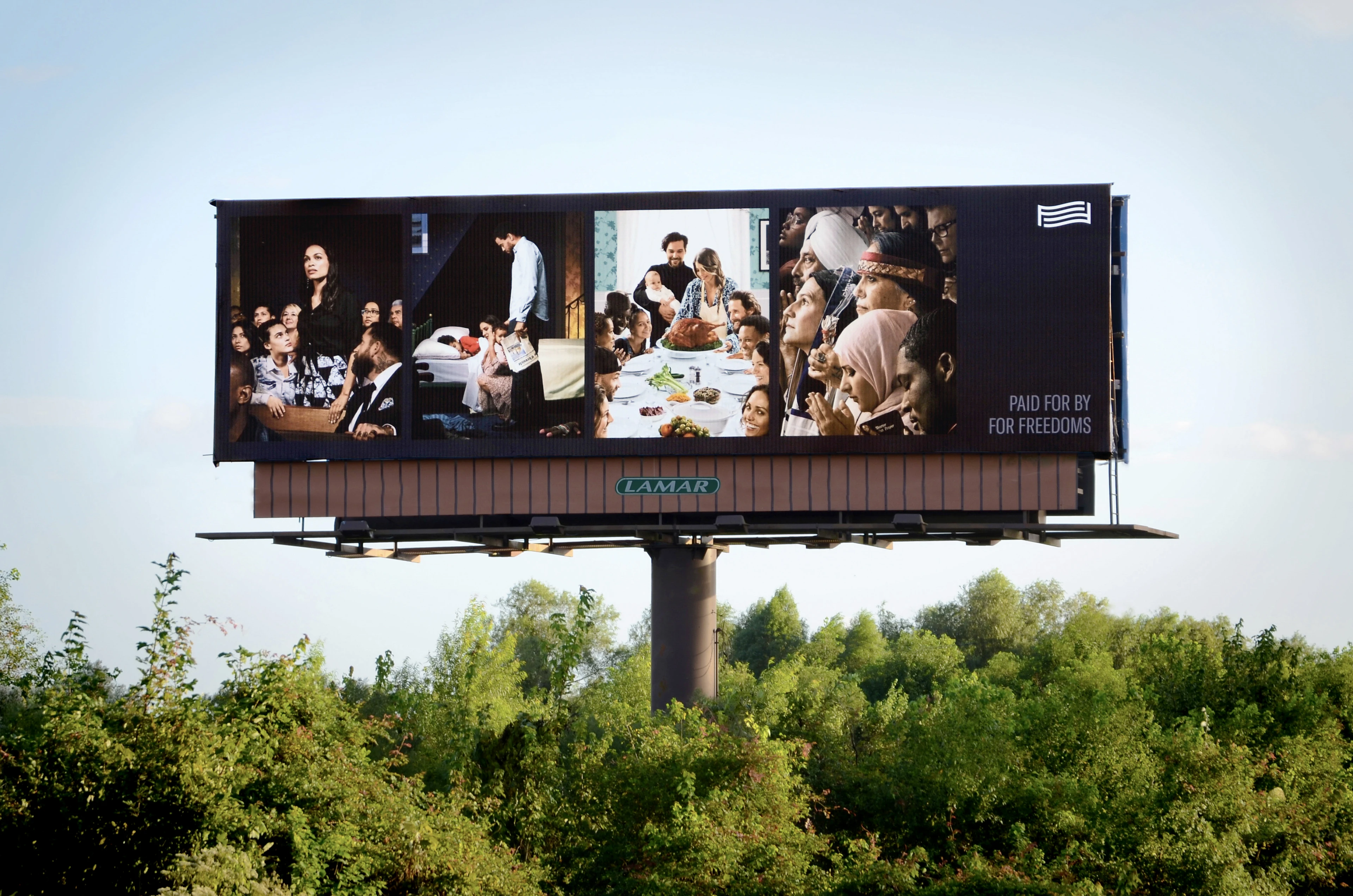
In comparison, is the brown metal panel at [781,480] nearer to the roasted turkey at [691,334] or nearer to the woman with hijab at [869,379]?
the woman with hijab at [869,379]

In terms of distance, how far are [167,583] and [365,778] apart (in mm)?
3644

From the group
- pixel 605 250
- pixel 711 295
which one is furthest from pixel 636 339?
pixel 605 250

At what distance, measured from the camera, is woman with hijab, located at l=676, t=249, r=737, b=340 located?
25.8 meters

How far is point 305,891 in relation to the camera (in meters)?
16.8

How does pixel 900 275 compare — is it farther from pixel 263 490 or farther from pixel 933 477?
pixel 263 490

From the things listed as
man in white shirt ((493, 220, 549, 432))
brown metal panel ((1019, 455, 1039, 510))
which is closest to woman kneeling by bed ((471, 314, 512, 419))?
man in white shirt ((493, 220, 549, 432))

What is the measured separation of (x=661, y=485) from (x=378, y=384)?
535 centimetres

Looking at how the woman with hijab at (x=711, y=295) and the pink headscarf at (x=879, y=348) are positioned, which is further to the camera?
the woman with hijab at (x=711, y=295)

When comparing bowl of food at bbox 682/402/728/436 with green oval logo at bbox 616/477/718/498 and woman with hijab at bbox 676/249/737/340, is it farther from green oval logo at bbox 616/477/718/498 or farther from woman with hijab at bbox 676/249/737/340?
woman with hijab at bbox 676/249/737/340

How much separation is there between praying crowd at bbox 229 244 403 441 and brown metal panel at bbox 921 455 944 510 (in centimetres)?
935

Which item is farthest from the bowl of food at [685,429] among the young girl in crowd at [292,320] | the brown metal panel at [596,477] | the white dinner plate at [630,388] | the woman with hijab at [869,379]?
the young girl in crowd at [292,320]

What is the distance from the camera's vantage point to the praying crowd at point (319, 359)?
86.5 feet

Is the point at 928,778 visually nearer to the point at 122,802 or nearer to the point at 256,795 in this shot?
the point at 256,795

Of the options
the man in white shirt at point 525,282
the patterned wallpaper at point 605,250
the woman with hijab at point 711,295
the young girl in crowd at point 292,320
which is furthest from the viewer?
the young girl in crowd at point 292,320
